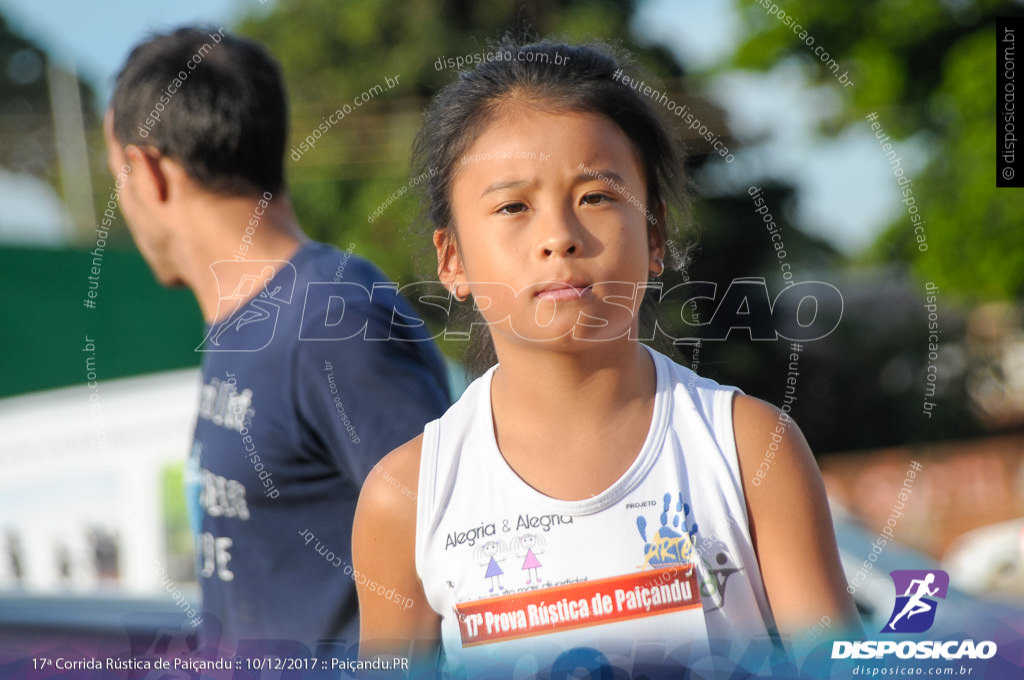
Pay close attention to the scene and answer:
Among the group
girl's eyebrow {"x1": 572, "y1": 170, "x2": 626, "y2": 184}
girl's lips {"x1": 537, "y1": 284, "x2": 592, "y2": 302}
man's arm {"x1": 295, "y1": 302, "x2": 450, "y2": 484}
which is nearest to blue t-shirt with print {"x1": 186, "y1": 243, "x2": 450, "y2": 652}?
man's arm {"x1": 295, "y1": 302, "x2": 450, "y2": 484}

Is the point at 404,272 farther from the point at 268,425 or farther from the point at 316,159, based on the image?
the point at 316,159

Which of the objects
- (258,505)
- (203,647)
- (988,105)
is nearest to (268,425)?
(258,505)

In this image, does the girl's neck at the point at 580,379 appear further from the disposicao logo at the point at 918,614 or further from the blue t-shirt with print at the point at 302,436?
the disposicao logo at the point at 918,614

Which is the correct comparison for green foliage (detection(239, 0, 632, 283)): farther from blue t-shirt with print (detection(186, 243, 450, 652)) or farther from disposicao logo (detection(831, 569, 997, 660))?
disposicao logo (detection(831, 569, 997, 660))

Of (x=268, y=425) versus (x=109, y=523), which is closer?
(x=268, y=425)

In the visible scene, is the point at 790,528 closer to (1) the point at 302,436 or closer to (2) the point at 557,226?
(2) the point at 557,226

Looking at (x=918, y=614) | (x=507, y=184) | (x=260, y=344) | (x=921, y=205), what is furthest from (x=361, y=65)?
(x=918, y=614)

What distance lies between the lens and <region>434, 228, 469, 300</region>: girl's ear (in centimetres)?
141

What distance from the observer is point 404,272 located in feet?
6.16

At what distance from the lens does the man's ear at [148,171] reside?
6.05 feet

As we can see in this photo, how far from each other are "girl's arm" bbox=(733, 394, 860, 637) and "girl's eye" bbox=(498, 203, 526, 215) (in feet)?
1.30

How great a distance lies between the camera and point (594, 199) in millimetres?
1298

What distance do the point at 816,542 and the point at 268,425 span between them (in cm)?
88

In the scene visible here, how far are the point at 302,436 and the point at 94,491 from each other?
3202 mm
